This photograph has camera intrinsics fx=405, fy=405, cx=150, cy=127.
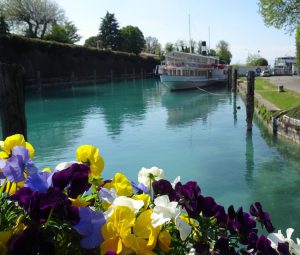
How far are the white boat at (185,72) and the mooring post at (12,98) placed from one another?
3615 centimetres

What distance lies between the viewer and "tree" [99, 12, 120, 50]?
8038cm

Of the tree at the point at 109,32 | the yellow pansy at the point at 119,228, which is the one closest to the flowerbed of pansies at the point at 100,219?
the yellow pansy at the point at 119,228

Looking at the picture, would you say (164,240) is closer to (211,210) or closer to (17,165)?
(211,210)

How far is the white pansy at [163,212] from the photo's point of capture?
1376mm

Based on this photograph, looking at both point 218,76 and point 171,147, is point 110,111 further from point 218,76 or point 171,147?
point 218,76

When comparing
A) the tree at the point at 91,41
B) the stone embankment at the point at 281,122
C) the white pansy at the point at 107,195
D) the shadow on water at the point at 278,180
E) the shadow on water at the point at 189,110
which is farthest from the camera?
the tree at the point at 91,41

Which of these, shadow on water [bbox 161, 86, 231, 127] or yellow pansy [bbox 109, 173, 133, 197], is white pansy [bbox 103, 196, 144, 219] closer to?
yellow pansy [bbox 109, 173, 133, 197]

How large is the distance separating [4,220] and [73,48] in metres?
57.7

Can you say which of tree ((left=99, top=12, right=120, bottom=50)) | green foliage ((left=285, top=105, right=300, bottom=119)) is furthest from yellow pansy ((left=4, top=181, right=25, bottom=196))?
tree ((left=99, top=12, right=120, bottom=50))

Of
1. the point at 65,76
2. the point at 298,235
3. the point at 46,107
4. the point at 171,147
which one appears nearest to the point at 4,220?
the point at 298,235

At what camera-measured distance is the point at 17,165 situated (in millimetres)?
1561

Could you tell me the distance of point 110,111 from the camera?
1084 inches

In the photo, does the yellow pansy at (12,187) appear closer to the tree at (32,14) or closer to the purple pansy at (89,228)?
the purple pansy at (89,228)

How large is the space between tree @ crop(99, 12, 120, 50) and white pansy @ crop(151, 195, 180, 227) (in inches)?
3204
